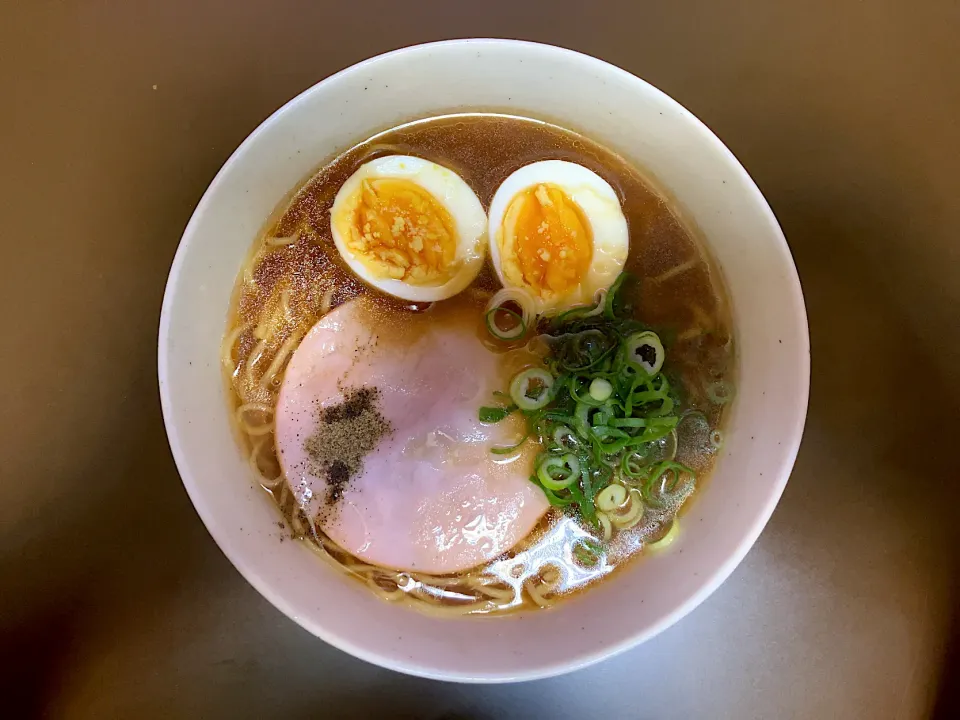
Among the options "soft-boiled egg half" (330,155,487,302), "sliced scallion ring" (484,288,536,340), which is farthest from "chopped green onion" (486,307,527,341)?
"soft-boiled egg half" (330,155,487,302)

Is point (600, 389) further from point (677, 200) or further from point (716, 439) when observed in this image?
point (677, 200)

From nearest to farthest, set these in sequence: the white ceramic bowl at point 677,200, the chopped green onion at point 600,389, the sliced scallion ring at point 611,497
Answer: the white ceramic bowl at point 677,200 < the chopped green onion at point 600,389 < the sliced scallion ring at point 611,497

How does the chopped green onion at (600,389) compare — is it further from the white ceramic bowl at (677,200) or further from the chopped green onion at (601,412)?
the white ceramic bowl at (677,200)

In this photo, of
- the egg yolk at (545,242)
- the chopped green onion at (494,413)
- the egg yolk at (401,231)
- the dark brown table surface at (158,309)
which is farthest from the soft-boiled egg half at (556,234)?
the dark brown table surface at (158,309)

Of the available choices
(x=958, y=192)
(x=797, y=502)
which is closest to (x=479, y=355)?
(x=797, y=502)

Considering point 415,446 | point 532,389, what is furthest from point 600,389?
point 415,446

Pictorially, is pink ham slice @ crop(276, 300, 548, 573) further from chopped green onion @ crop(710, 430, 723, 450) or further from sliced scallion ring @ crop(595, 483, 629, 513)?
chopped green onion @ crop(710, 430, 723, 450)
